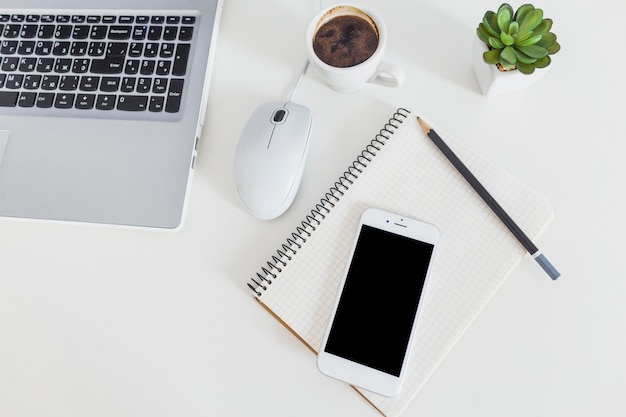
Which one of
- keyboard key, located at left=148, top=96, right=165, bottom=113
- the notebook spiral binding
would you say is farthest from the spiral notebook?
keyboard key, located at left=148, top=96, right=165, bottom=113

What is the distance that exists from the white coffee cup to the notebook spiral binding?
57mm

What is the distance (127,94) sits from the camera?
59 cm

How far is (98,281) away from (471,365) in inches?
17.6

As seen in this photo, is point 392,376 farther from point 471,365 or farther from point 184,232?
point 184,232

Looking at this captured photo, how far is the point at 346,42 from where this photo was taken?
512 millimetres

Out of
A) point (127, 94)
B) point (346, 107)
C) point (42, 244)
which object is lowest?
point (42, 244)

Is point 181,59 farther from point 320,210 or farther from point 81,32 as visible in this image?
point 320,210

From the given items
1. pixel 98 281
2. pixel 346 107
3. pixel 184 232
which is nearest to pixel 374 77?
pixel 346 107

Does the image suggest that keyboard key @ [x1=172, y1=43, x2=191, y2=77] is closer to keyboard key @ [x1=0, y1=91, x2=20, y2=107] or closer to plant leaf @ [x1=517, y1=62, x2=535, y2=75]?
keyboard key @ [x1=0, y1=91, x2=20, y2=107]

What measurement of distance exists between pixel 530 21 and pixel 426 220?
231mm

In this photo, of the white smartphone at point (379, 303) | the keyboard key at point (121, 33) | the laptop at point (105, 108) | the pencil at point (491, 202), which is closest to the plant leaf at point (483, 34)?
the pencil at point (491, 202)

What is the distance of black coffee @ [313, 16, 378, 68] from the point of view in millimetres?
509

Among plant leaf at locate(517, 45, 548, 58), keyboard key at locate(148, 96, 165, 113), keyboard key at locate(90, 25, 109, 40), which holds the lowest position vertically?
keyboard key at locate(148, 96, 165, 113)

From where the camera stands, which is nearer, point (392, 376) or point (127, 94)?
point (392, 376)
